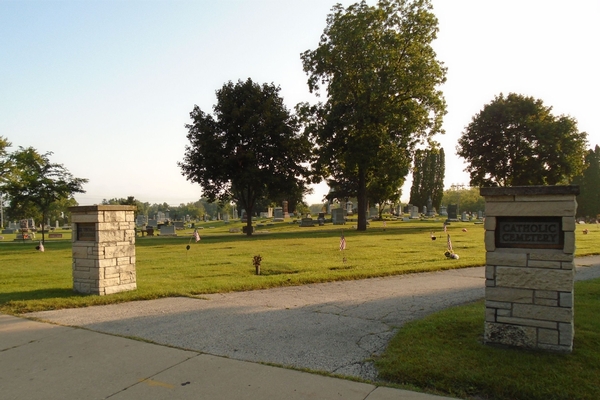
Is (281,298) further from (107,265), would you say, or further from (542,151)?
(542,151)

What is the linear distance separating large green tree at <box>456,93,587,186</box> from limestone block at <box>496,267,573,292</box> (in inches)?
1453

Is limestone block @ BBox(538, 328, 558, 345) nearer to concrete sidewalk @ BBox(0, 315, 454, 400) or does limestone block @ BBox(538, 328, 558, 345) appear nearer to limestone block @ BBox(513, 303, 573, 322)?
limestone block @ BBox(513, 303, 573, 322)

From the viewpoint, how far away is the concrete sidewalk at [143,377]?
12.0ft

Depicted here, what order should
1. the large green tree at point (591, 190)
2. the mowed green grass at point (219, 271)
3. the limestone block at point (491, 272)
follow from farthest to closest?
the large green tree at point (591, 190) → the mowed green grass at point (219, 271) → the limestone block at point (491, 272)

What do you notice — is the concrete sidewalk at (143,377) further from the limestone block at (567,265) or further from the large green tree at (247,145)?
the large green tree at (247,145)

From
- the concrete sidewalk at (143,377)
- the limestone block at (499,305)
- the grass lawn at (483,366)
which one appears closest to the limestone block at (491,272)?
the limestone block at (499,305)

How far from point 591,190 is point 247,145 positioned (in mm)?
57536

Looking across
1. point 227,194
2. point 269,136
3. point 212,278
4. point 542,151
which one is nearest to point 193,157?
point 227,194

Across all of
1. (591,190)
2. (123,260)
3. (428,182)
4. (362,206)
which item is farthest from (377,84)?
(591,190)

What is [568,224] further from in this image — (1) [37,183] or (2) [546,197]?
(1) [37,183]

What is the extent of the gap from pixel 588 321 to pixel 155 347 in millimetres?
5489

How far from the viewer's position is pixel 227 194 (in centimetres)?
3034

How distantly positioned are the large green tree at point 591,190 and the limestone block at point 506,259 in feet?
224

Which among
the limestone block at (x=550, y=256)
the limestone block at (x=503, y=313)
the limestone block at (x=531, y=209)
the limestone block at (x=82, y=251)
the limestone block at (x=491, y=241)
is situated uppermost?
the limestone block at (x=531, y=209)
